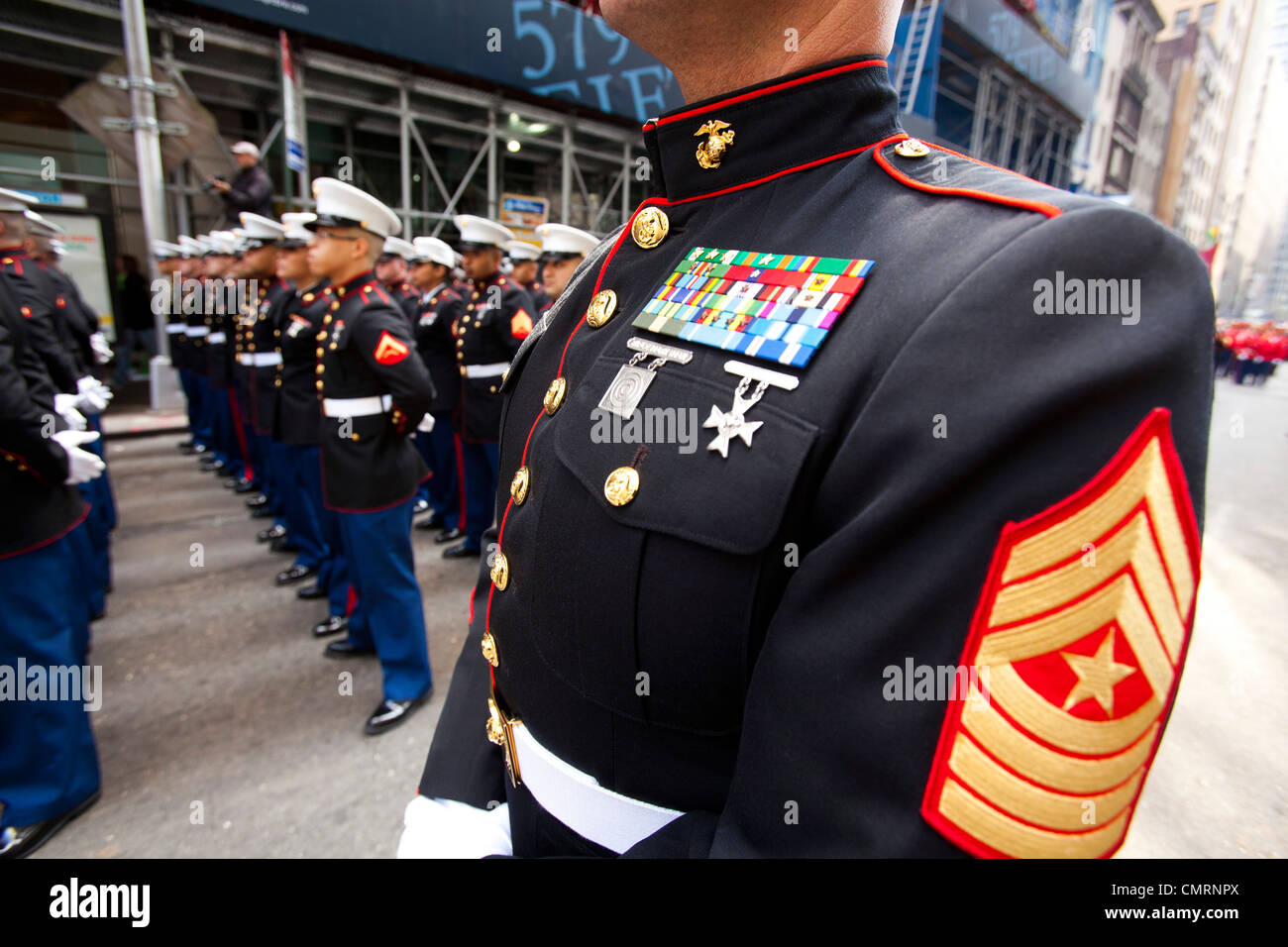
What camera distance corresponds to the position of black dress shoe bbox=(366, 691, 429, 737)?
299 centimetres

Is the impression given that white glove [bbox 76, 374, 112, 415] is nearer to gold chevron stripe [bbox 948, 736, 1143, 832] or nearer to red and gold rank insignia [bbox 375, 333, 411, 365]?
red and gold rank insignia [bbox 375, 333, 411, 365]

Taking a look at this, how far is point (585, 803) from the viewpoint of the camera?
842mm

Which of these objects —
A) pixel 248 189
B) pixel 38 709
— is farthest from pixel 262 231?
pixel 38 709

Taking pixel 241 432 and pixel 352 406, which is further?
pixel 241 432

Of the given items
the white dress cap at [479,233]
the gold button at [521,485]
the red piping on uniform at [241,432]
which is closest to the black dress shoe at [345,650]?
the gold button at [521,485]

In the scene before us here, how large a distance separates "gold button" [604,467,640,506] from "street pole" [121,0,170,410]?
9736 millimetres

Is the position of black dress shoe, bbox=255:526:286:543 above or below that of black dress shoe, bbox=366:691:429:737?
above

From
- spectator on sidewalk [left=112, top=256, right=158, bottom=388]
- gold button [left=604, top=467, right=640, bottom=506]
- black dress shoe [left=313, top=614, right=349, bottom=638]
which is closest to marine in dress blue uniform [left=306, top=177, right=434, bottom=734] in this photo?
black dress shoe [left=313, top=614, right=349, bottom=638]

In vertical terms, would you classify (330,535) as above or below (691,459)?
below

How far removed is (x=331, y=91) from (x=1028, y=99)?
19.6m

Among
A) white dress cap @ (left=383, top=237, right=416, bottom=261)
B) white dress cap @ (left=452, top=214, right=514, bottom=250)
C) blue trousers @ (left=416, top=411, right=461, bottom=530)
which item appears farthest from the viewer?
white dress cap @ (left=383, top=237, right=416, bottom=261)

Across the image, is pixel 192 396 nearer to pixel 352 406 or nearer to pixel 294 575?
pixel 294 575

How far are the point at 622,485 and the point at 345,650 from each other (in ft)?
11.4
